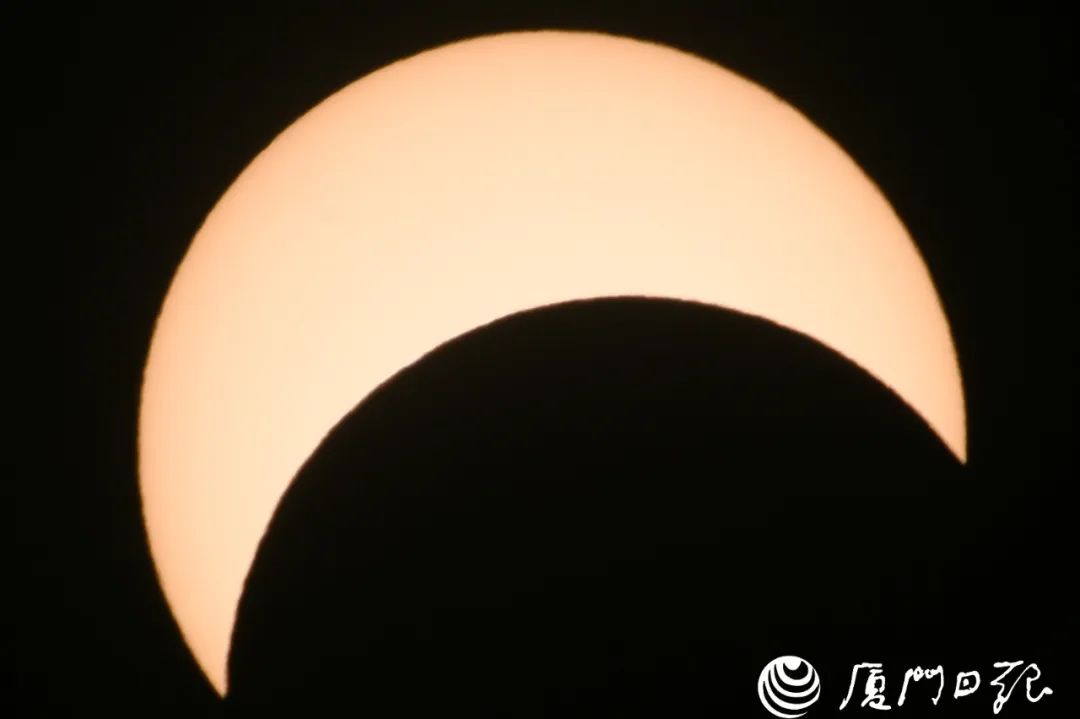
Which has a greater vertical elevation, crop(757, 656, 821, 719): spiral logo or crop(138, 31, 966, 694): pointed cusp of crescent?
crop(138, 31, 966, 694): pointed cusp of crescent

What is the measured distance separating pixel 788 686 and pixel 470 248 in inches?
43.2

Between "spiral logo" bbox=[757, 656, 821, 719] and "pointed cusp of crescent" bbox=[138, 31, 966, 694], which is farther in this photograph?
"pointed cusp of crescent" bbox=[138, 31, 966, 694]

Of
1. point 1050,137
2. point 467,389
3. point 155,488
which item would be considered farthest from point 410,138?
point 1050,137

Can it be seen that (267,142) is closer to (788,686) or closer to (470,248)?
(470,248)

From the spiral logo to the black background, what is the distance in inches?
16.6

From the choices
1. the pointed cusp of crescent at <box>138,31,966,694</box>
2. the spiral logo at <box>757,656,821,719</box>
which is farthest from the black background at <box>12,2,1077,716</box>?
the spiral logo at <box>757,656,821,719</box>

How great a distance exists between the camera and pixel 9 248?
2.30 metres

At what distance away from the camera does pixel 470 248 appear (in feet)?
8.52

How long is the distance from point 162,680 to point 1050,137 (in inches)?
72.1

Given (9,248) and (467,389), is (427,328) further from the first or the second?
(9,248)

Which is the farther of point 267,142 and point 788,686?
point 267,142

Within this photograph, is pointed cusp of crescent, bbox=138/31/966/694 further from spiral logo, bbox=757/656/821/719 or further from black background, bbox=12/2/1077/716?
spiral logo, bbox=757/656/821/719

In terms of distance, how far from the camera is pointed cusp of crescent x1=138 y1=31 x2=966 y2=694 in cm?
226

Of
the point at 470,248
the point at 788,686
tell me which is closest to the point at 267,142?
the point at 470,248
